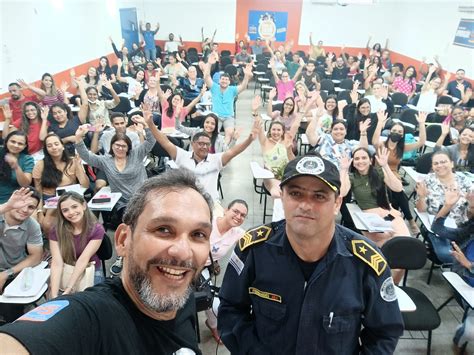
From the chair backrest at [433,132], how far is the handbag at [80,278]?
5.77 meters

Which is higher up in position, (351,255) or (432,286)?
(351,255)

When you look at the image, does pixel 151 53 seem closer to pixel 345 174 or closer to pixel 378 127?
pixel 378 127

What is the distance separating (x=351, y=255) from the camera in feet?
4.56

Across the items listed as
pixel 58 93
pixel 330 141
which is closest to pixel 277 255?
pixel 330 141

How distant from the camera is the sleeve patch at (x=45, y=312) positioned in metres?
0.87

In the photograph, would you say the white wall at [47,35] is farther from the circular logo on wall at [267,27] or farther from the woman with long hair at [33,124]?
the circular logo on wall at [267,27]

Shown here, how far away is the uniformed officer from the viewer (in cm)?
135

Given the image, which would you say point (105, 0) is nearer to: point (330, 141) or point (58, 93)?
point (58, 93)

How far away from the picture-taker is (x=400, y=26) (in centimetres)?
1349

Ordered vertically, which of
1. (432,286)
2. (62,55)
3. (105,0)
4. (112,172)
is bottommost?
(432,286)

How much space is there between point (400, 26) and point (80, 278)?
15.4 m

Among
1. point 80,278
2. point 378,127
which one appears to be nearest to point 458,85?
point 378,127

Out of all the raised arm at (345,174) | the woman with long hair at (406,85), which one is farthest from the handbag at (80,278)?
the woman with long hair at (406,85)

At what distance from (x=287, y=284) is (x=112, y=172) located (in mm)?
2954
